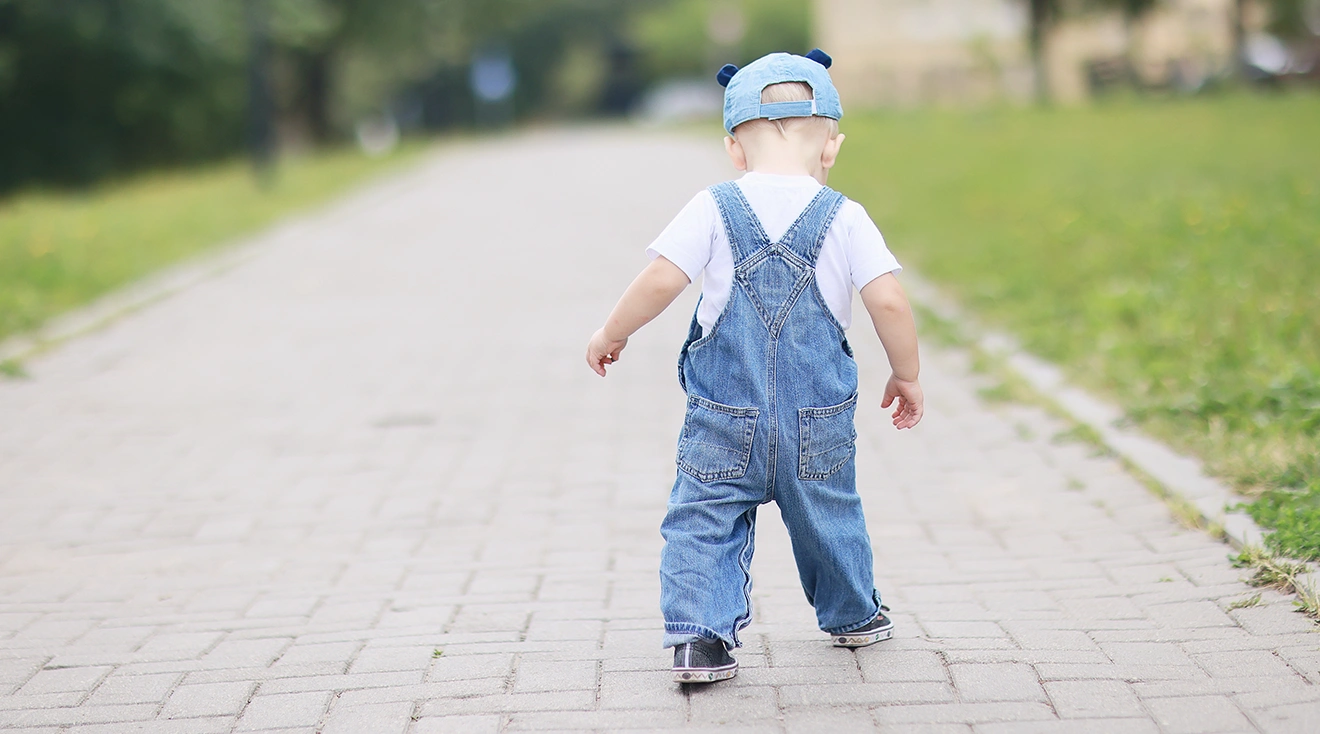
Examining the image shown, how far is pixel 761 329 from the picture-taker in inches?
130

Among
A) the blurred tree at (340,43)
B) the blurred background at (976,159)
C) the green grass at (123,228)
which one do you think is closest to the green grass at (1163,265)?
the blurred background at (976,159)

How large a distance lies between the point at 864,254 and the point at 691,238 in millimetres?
394

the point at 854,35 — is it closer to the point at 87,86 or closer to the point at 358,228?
the point at 87,86

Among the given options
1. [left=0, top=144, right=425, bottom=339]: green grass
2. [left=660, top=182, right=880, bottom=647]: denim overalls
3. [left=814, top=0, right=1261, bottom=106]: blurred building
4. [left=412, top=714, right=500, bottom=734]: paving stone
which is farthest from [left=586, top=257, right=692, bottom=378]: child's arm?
[left=814, top=0, right=1261, bottom=106]: blurred building

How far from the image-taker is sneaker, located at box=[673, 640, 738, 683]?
3328mm

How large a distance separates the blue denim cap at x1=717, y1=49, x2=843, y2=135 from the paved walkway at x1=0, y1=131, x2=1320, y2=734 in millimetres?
1346

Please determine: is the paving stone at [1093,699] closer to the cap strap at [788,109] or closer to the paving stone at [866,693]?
the paving stone at [866,693]

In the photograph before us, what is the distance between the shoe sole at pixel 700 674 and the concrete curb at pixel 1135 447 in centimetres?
187

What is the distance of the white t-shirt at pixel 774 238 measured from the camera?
3.26m

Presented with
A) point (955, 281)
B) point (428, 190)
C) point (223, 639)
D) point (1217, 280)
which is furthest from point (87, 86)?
point (223, 639)

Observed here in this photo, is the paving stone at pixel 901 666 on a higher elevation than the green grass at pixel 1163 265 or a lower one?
higher

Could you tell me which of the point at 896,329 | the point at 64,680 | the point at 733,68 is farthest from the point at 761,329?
the point at 64,680

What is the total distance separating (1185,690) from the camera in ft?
10.8

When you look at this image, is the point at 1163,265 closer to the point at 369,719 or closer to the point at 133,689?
the point at 369,719
